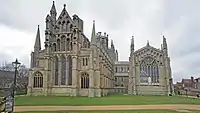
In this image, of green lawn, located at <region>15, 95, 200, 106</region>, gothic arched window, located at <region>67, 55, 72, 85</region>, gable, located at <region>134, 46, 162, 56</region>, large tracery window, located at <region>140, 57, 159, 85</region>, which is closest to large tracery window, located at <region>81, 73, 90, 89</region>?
gothic arched window, located at <region>67, 55, 72, 85</region>

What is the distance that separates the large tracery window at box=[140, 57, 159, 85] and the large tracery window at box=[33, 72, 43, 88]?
1225 inches

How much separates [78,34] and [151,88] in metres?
29.3

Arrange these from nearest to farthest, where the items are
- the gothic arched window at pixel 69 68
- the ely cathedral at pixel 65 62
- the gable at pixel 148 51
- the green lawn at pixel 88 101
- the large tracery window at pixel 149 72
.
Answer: the green lawn at pixel 88 101, the ely cathedral at pixel 65 62, the gothic arched window at pixel 69 68, the large tracery window at pixel 149 72, the gable at pixel 148 51

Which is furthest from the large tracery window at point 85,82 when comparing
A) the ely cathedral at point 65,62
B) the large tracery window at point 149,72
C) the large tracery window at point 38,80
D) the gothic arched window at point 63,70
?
the large tracery window at point 149,72

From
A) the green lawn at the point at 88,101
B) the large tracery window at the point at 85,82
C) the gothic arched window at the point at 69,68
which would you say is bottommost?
the green lawn at the point at 88,101

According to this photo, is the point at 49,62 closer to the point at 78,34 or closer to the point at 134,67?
the point at 78,34

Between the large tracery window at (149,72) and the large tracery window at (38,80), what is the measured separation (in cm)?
3112

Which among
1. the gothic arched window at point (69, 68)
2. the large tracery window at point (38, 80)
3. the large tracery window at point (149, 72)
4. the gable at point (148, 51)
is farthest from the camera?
the gable at point (148, 51)

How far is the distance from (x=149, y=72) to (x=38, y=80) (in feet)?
112

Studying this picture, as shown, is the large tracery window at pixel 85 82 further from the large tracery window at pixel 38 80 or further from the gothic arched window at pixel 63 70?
the large tracery window at pixel 38 80

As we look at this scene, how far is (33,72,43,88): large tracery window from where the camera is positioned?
5520 centimetres

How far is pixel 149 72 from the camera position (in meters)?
68.6

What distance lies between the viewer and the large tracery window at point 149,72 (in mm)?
68062

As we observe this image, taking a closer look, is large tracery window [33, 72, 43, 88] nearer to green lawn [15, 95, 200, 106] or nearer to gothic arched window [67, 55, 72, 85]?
gothic arched window [67, 55, 72, 85]
